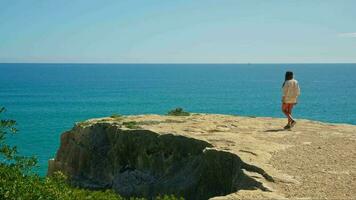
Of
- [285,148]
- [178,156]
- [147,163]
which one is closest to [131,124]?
[147,163]

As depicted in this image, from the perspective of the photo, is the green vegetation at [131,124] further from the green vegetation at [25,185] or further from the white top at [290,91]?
the green vegetation at [25,185]

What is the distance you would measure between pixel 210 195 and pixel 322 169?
16.1ft

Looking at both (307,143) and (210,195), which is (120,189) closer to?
(210,195)

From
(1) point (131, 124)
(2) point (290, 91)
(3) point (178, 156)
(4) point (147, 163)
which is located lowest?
(4) point (147, 163)

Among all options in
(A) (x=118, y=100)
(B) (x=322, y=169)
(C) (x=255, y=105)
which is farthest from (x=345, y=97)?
(B) (x=322, y=169)

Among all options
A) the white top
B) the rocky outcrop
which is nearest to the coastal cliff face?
the rocky outcrop

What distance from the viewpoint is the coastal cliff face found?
16984mm

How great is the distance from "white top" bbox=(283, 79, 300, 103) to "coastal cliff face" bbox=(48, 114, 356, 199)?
1692mm

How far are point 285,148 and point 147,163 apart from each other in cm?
736

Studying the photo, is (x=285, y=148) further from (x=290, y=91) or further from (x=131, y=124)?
(x=131, y=124)

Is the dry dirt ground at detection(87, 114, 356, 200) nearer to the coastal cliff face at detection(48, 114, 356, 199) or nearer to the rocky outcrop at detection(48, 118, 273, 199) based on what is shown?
the coastal cliff face at detection(48, 114, 356, 199)

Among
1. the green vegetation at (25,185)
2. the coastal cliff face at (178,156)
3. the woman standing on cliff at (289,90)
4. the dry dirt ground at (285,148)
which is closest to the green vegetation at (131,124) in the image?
the coastal cliff face at (178,156)

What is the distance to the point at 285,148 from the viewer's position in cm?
1938

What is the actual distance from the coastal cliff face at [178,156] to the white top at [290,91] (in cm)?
169
